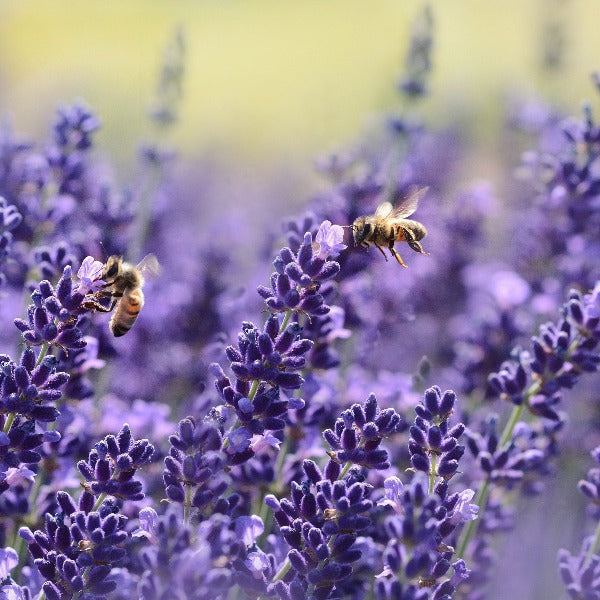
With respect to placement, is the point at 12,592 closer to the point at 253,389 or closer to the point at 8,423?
the point at 8,423

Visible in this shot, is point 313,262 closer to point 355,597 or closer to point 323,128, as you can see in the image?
Result: point 355,597

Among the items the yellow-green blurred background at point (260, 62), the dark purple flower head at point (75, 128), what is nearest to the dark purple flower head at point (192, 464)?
the dark purple flower head at point (75, 128)

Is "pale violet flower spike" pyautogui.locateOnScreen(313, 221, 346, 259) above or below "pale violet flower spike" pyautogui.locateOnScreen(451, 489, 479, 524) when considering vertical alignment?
above

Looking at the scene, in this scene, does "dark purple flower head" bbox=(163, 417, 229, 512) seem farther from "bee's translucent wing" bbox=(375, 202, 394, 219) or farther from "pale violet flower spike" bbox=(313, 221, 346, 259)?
"bee's translucent wing" bbox=(375, 202, 394, 219)

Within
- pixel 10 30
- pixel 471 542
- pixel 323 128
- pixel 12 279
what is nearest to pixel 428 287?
pixel 471 542

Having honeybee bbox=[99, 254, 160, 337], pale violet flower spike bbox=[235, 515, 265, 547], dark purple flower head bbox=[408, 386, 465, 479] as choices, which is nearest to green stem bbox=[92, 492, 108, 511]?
pale violet flower spike bbox=[235, 515, 265, 547]

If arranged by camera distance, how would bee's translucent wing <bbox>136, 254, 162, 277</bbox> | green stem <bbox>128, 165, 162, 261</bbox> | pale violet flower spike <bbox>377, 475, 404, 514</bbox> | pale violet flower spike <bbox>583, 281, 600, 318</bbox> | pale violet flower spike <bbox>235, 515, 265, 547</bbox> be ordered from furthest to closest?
1. green stem <bbox>128, 165, 162, 261</bbox>
2. bee's translucent wing <bbox>136, 254, 162, 277</bbox>
3. pale violet flower spike <bbox>583, 281, 600, 318</bbox>
4. pale violet flower spike <bbox>235, 515, 265, 547</bbox>
5. pale violet flower spike <bbox>377, 475, 404, 514</bbox>
